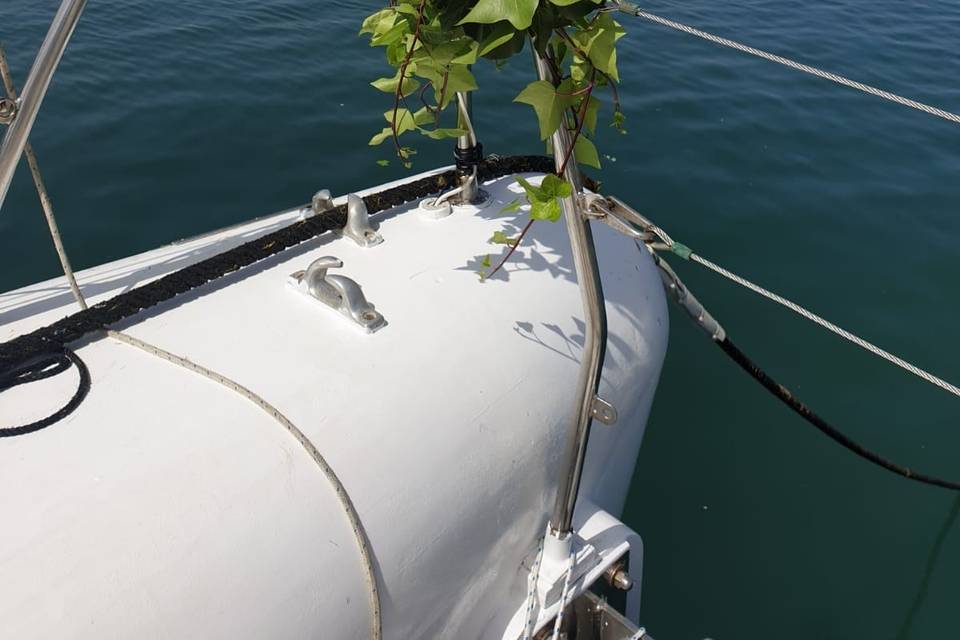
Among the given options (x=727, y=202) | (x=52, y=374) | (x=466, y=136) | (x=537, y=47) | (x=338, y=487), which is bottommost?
(x=727, y=202)

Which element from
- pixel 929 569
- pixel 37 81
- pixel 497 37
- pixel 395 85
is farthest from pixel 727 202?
pixel 37 81

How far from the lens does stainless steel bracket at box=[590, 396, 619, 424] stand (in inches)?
59.9

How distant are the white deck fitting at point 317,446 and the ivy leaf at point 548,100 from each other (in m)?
0.61

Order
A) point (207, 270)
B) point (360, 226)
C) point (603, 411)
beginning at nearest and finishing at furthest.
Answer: point (603, 411) → point (207, 270) → point (360, 226)

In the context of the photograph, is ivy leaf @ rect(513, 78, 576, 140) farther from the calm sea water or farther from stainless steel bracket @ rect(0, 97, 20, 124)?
the calm sea water

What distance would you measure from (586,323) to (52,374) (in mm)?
1012

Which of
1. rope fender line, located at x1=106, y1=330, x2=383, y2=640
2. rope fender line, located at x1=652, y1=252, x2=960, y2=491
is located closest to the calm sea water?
rope fender line, located at x1=652, y1=252, x2=960, y2=491

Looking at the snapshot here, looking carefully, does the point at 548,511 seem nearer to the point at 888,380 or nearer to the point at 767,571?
the point at 767,571

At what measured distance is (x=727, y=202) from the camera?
181 inches

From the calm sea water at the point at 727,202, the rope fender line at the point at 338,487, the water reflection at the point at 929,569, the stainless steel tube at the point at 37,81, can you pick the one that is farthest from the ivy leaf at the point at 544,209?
the water reflection at the point at 929,569

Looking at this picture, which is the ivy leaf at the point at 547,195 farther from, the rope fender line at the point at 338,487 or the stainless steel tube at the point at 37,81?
the stainless steel tube at the point at 37,81

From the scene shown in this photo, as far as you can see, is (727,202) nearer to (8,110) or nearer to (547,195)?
(547,195)

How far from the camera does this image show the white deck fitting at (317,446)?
48.3 inches

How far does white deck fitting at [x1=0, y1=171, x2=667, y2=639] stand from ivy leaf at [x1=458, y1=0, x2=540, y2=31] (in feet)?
2.48
